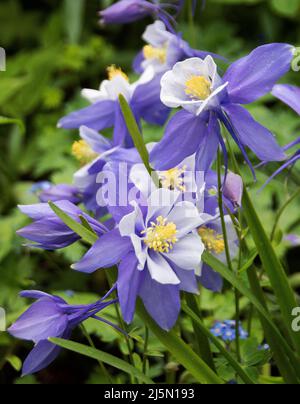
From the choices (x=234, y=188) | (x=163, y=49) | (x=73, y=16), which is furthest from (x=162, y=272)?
(x=73, y=16)

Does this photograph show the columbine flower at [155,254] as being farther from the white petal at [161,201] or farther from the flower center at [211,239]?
the flower center at [211,239]

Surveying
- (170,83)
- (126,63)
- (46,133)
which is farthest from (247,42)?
(170,83)

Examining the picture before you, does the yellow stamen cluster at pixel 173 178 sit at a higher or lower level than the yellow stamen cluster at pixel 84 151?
lower

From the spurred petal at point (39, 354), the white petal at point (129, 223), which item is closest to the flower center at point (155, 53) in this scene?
the white petal at point (129, 223)

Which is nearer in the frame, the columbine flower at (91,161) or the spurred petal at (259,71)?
the spurred petal at (259,71)

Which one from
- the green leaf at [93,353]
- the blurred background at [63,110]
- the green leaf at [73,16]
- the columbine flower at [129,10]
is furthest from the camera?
the green leaf at [73,16]

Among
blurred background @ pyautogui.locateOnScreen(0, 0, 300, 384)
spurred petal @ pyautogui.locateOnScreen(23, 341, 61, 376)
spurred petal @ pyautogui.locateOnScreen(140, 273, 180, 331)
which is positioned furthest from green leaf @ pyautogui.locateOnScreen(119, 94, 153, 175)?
blurred background @ pyautogui.locateOnScreen(0, 0, 300, 384)

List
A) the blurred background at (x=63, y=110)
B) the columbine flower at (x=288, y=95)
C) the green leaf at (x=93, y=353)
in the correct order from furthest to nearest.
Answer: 1. the blurred background at (x=63, y=110)
2. the columbine flower at (x=288, y=95)
3. the green leaf at (x=93, y=353)

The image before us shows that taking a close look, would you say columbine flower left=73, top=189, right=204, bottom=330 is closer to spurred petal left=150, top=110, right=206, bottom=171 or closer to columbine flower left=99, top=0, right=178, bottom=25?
spurred petal left=150, top=110, right=206, bottom=171
